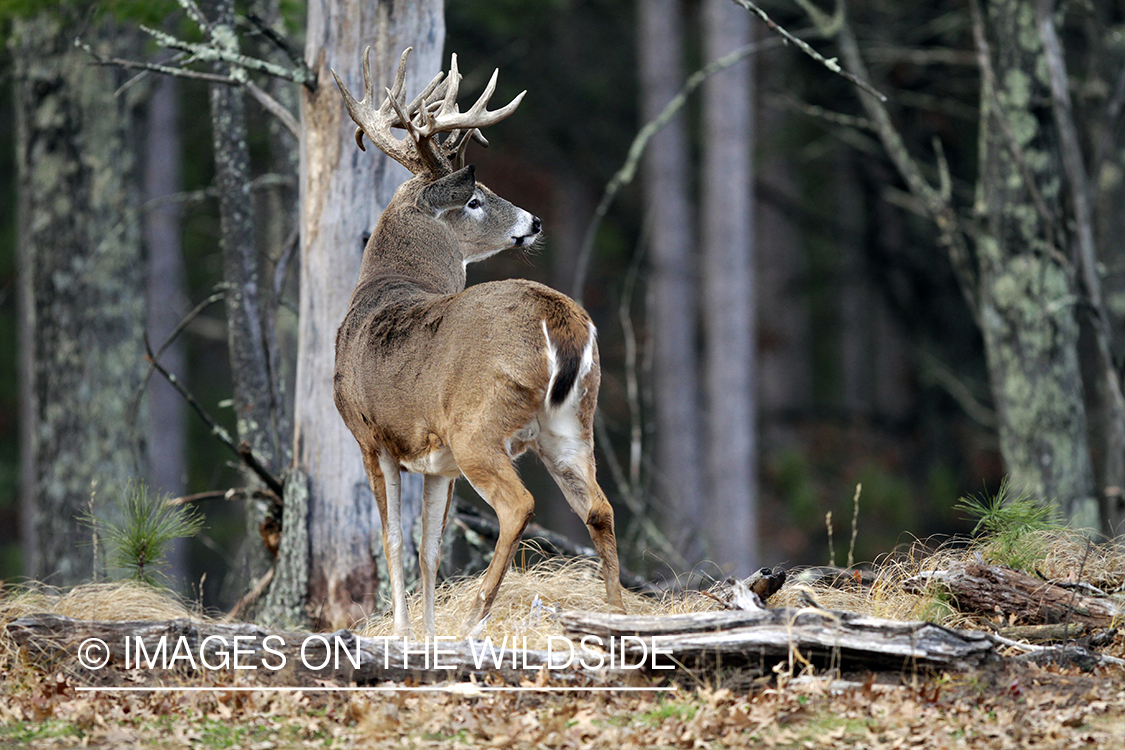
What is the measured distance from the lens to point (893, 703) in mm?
4230

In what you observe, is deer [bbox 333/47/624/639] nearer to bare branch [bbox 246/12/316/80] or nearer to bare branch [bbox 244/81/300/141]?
bare branch [bbox 246/12/316/80]

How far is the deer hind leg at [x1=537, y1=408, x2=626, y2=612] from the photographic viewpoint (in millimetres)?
4953

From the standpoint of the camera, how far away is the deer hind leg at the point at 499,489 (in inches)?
188

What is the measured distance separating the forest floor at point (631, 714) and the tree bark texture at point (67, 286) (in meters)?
5.36

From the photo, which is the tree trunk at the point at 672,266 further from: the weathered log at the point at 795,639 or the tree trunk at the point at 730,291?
the weathered log at the point at 795,639

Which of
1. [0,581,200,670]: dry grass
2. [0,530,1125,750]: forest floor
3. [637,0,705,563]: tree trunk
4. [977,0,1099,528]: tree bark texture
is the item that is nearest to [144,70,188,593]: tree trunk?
[637,0,705,563]: tree trunk

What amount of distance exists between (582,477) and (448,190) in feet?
6.30

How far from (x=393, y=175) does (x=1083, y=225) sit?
496 centimetres

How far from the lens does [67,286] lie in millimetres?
9766

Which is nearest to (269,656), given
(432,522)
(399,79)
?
(432,522)

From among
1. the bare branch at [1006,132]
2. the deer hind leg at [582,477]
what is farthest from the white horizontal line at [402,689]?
the bare branch at [1006,132]

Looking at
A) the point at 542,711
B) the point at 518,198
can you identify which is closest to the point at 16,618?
the point at 542,711

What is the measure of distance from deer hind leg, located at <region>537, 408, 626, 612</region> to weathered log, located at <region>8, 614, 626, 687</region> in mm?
Result: 410

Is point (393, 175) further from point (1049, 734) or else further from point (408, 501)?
point (1049, 734)
